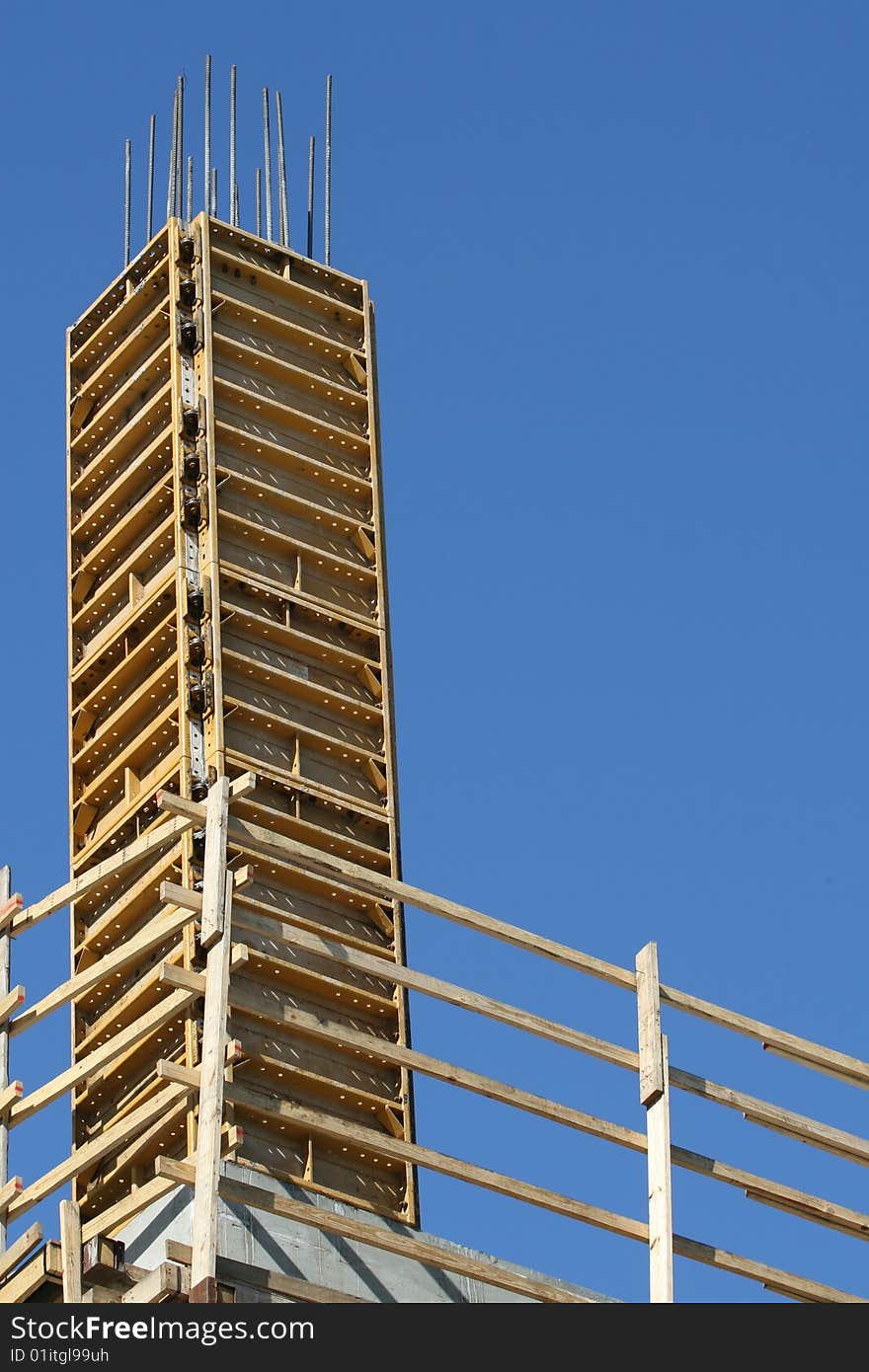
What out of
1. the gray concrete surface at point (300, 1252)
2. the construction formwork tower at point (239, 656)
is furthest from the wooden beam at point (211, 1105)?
the construction formwork tower at point (239, 656)

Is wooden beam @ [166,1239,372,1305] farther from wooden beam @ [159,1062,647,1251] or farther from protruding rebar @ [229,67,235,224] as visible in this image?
protruding rebar @ [229,67,235,224]

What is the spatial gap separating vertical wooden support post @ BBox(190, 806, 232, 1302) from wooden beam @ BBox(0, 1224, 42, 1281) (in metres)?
2.50

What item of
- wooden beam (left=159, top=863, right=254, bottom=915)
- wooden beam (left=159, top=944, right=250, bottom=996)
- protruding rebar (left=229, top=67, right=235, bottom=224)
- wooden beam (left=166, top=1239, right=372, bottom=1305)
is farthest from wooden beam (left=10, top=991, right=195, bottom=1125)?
protruding rebar (left=229, top=67, right=235, bottom=224)

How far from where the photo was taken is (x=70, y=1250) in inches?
1030

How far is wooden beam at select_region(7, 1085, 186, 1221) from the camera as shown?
2653cm

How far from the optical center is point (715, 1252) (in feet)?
89.5

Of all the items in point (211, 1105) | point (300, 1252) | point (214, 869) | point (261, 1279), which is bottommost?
point (261, 1279)

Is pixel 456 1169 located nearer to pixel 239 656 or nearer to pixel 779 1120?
pixel 779 1120

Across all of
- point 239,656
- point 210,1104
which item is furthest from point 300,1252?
point 239,656

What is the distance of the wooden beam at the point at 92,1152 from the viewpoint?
87.0 feet

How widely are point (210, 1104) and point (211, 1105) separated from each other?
2 centimetres

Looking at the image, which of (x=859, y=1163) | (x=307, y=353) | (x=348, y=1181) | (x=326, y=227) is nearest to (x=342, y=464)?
(x=307, y=353)

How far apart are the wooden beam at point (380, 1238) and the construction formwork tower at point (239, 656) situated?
3.76m
